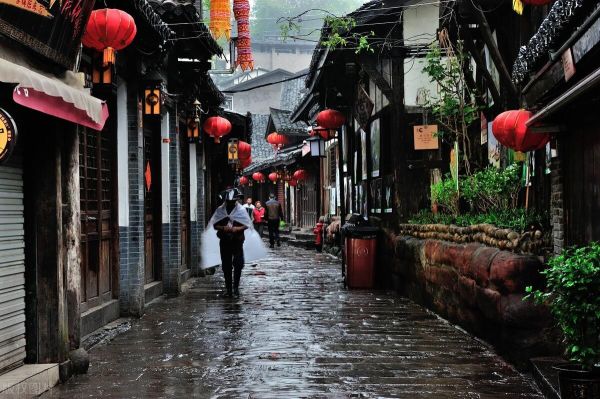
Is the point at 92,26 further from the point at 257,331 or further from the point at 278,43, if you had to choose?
the point at 278,43

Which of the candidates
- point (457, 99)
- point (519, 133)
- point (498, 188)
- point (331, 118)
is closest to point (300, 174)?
point (331, 118)

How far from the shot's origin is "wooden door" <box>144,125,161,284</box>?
52.1 ft

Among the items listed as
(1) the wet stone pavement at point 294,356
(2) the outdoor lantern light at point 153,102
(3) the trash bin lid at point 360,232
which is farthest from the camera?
(3) the trash bin lid at point 360,232

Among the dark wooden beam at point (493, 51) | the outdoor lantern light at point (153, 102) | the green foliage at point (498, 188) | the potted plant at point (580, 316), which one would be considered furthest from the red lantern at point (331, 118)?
the potted plant at point (580, 316)

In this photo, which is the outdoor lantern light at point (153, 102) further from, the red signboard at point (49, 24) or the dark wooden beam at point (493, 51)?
the dark wooden beam at point (493, 51)

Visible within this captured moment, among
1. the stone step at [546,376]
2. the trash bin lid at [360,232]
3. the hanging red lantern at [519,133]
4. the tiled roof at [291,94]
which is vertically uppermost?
the tiled roof at [291,94]

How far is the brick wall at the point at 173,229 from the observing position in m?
16.5

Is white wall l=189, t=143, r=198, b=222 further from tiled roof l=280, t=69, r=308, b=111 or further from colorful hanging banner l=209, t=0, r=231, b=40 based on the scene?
tiled roof l=280, t=69, r=308, b=111

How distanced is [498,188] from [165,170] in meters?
7.65

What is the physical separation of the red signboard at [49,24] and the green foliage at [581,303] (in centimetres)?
478

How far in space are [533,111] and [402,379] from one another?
10.9 ft

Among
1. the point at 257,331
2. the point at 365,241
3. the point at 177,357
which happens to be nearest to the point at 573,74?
the point at 177,357

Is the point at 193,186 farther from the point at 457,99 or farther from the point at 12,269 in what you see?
the point at 12,269

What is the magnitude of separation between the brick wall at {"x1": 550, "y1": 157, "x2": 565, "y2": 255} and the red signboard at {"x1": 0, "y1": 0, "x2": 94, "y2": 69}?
539cm
